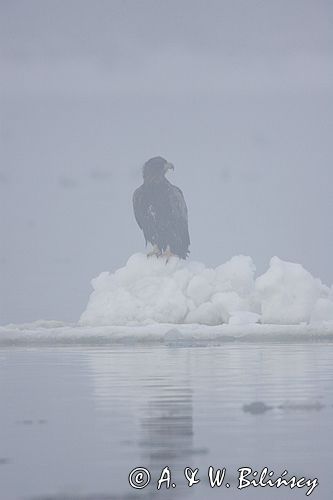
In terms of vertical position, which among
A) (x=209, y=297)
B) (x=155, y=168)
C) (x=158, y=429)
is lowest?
(x=158, y=429)

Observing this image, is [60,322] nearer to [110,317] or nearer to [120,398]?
[110,317]

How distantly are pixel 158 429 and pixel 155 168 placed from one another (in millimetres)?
36513

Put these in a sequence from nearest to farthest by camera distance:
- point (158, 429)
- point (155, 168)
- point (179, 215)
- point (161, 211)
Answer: point (158, 429) < point (155, 168) < point (161, 211) < point (179, 215)

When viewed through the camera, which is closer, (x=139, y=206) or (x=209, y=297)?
(x=209, y=297)

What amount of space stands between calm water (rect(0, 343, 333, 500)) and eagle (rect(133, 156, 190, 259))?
25.7 metres

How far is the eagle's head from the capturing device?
162 feet

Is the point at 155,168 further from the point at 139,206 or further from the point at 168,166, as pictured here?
the point at 139,206
